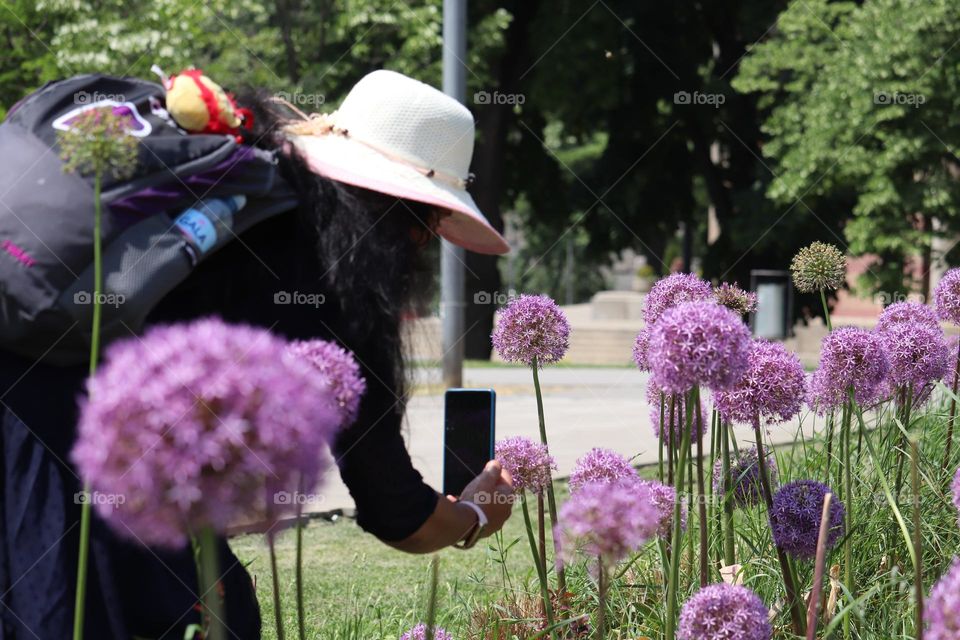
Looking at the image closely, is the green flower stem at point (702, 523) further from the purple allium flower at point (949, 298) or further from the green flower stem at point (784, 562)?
the purple allium flower at point (949, 298)

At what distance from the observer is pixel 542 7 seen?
676 inches

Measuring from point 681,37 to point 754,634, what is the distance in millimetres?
16844

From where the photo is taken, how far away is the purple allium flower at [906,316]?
9.98 feet

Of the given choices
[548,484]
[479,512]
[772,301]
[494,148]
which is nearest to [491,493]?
[479,512]

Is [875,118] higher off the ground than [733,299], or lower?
higher

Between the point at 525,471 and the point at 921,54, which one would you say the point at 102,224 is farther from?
the point at 921,54

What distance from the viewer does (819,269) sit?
281 cm

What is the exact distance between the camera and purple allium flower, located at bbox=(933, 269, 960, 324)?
3.20 m

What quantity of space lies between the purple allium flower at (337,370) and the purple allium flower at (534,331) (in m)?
1.12

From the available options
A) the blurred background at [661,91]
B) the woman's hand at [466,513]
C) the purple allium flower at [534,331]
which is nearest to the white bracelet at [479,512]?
the woman's hand at [466,513]

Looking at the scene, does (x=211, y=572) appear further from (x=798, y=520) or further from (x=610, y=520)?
(x=798, y=520)

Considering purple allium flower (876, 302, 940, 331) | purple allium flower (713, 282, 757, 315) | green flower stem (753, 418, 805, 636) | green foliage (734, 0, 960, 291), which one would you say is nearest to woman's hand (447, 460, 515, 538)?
green flower stem (753, 418, 805, 636)

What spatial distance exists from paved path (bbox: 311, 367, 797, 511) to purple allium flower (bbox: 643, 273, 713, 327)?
2.21 meters

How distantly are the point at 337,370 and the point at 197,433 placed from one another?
1.55ft
